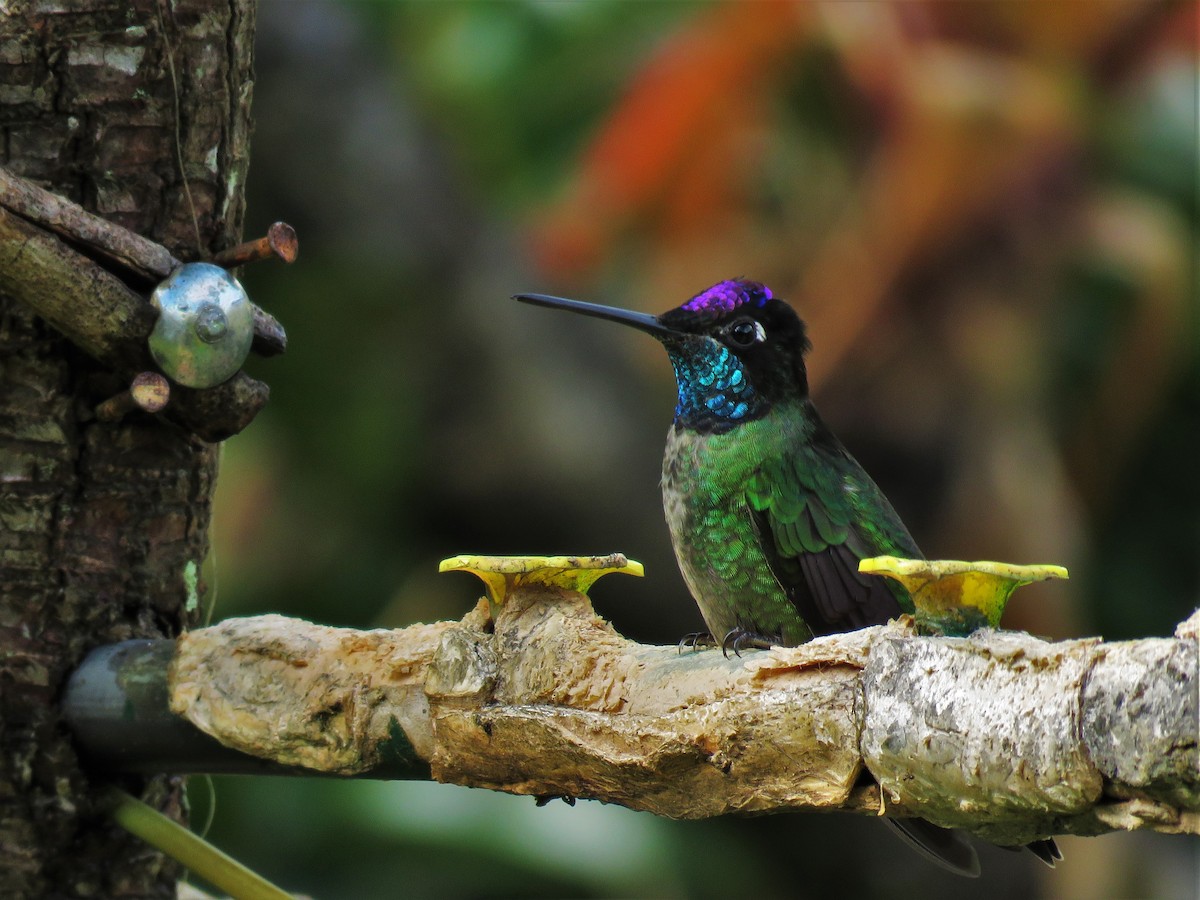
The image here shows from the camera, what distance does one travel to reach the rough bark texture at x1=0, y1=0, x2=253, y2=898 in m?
1.51

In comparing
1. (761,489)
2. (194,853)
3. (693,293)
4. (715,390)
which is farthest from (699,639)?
(693,293)

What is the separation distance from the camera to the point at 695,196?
489cm

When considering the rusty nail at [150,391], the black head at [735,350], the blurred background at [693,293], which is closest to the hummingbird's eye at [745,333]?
the black head at [735,350]

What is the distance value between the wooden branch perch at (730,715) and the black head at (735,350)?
3.32 feet

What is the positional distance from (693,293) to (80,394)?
3.34 m

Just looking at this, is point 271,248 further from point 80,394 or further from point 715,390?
point 715,390

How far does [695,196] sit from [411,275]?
1.01 meters

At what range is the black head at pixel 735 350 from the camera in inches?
90.9

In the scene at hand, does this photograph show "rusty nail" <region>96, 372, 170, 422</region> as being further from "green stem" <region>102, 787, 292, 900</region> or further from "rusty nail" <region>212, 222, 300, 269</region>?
"green stem" <region>102, 787, 292, 900</region>

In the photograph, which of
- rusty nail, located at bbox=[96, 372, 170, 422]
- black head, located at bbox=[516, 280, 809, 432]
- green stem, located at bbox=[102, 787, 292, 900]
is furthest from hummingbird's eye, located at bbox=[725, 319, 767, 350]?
green stem, located at bbox=[102, 787, 292, 900]

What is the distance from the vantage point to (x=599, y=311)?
6.72ft

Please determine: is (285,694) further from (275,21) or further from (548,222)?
(275,21)

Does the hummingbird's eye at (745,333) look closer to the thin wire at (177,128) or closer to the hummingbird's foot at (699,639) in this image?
the hummingbird's foot at (699,639)

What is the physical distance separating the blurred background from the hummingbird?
2.23 metres
